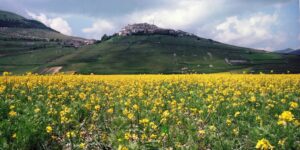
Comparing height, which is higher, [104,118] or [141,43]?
[141,43]

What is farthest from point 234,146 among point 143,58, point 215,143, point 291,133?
point 143,58

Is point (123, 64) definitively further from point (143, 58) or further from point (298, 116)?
point (298, 116)

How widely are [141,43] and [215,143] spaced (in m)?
145

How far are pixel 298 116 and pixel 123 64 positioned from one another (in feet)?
333

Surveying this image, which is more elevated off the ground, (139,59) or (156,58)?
(156,58)

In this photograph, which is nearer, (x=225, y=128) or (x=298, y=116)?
(x=225, y=128)

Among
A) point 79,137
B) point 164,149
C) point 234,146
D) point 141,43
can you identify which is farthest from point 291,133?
point 141,43

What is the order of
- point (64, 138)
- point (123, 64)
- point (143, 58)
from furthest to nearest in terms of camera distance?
1. point (143, 58)
2. point (123, 64)
3. point (64, 138)

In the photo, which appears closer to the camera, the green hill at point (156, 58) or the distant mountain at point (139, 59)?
the distant mountain at point (139, 59)

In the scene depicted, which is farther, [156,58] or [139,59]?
[156,58]

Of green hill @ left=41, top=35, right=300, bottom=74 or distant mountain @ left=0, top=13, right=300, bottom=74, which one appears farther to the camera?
green hill @ left=41, top=35, right=300, bottom=74

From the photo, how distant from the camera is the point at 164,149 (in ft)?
22.9

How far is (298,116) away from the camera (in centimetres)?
1036

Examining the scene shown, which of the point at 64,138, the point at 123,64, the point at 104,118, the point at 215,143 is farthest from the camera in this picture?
the point at 123,64
